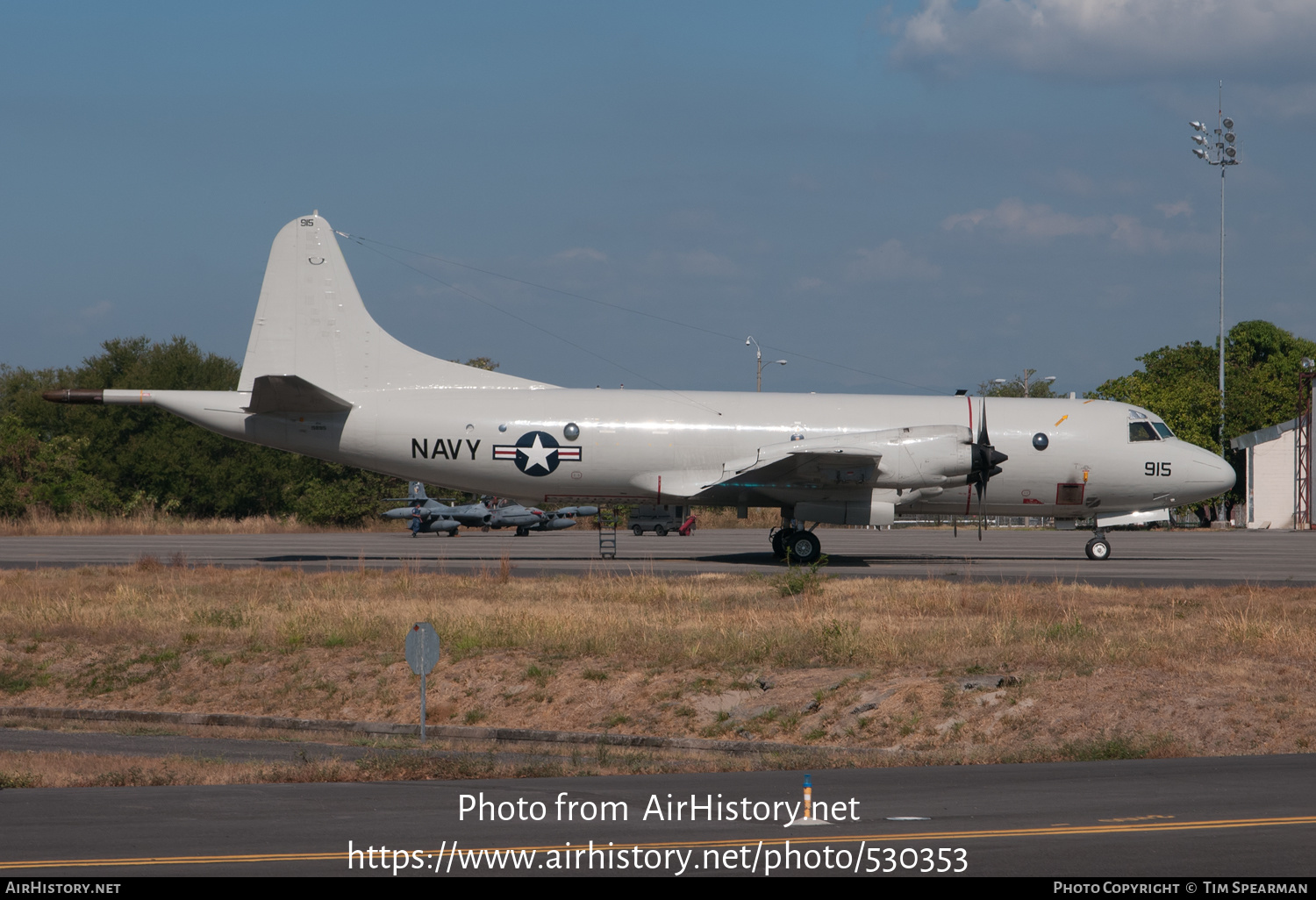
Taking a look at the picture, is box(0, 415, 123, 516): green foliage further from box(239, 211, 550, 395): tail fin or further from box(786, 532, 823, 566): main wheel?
box(786, 532, 823, 566): main wheel

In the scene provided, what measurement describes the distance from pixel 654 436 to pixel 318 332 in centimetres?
996

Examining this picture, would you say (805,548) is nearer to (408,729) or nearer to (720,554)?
(720,554)

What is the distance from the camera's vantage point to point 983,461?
31.1 meters

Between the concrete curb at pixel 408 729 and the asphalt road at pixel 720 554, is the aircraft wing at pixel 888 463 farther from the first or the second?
the concrete curb at pixel 408 729

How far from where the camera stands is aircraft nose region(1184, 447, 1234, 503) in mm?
33281

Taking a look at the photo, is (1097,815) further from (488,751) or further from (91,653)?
(91,653)

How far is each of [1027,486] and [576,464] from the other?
12977mm

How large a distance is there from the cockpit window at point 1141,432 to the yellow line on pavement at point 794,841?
27212 mm

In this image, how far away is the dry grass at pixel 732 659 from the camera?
1509 cm

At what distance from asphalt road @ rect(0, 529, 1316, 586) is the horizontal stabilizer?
449 centimetres

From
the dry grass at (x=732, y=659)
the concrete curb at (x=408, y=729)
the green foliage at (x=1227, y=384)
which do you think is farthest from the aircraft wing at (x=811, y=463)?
the green foliage at (x=1227, y=384)

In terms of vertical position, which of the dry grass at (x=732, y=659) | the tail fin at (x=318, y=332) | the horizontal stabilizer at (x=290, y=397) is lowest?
the dry grass at (x=732, y=659)

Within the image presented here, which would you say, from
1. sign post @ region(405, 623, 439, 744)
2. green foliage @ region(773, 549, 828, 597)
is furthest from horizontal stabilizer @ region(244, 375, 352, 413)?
sign post @ region(405, 623, 439, 744)

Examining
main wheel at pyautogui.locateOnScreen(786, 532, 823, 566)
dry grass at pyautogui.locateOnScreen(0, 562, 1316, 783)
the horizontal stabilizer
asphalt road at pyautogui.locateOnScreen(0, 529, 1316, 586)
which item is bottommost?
dry grass at pyautogui.locateOnScreen(0, 562, 1316, 783)
